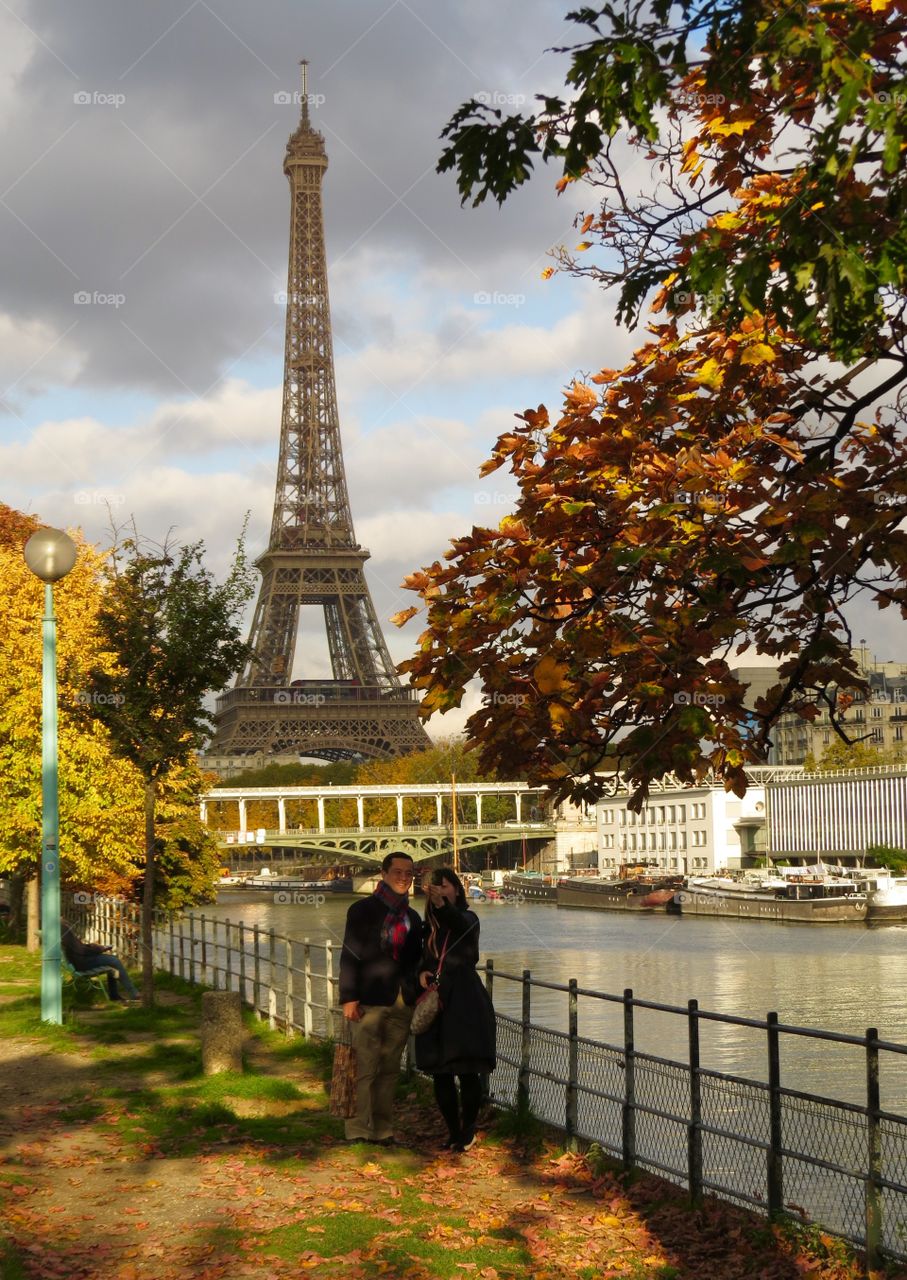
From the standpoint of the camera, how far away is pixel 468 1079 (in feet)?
33.1

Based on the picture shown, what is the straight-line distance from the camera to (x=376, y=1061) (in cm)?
1022

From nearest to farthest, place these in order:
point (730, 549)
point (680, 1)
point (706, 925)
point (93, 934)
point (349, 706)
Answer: point (680, 1)
point (730, 549)
point (93, 934)
point (706, 925)
point (349, 706)

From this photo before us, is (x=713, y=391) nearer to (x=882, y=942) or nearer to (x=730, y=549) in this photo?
(x=730, y=549)

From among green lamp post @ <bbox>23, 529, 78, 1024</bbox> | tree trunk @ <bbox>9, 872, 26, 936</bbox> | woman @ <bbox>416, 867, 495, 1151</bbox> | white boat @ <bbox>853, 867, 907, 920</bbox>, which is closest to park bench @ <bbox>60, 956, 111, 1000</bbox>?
green lamp post @ <bbox>23, 529, 78, 1024</bbox>

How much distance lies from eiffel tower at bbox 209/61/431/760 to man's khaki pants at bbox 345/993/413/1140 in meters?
104

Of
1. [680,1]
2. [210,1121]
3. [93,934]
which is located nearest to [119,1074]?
[210,1121]

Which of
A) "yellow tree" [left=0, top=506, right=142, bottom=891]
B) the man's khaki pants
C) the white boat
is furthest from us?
the white boat

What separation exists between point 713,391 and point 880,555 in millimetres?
1182

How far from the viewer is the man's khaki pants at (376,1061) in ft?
33.6
